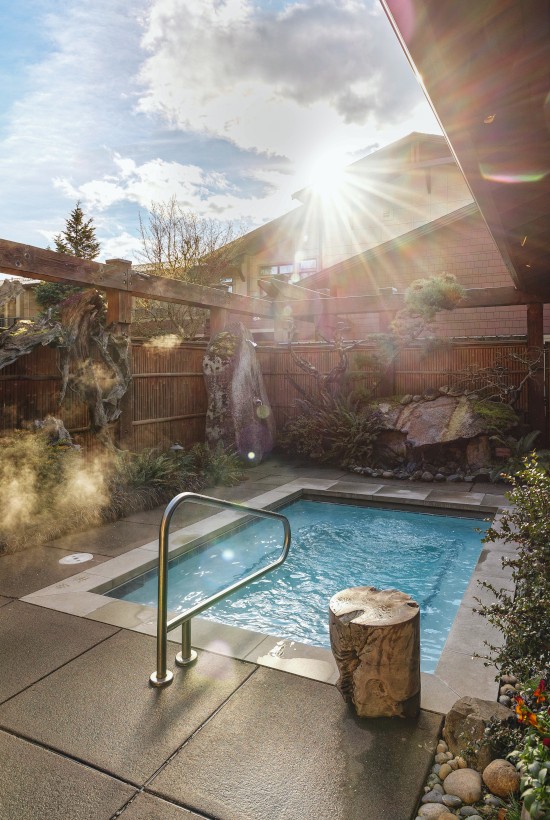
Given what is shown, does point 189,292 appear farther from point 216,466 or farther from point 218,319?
point 216,466

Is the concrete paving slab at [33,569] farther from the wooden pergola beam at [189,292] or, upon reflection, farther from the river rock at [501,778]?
the river rock at [501,778]

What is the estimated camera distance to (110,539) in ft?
19.7

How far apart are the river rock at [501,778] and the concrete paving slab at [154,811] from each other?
1.25 metres

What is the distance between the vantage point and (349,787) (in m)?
2.27

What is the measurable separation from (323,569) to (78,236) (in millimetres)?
25164

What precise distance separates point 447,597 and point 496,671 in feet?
6.92

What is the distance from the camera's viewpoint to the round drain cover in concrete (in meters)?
5.21

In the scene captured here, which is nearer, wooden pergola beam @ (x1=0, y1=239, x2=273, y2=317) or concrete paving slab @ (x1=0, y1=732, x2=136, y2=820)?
concrete paving slab @ (x1=0, y1=732, x2=136, y2=820)

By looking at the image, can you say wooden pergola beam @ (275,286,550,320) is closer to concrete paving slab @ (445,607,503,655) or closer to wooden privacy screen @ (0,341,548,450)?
wooden privacy screen @ (0,341,548,450)

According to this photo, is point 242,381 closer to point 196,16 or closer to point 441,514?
point 441,514

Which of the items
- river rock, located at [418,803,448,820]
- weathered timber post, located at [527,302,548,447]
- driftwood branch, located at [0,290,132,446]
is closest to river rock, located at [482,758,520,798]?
river rock, located at [418,803,448,820]

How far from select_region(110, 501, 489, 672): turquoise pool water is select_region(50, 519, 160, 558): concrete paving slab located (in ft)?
1.96

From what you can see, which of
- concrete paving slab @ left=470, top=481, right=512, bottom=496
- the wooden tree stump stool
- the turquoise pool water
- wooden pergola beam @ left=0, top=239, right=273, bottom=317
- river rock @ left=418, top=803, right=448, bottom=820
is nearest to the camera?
river rock @ left=418, top=803, right=448, bottom=820

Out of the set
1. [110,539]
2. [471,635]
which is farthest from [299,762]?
[110,539]
